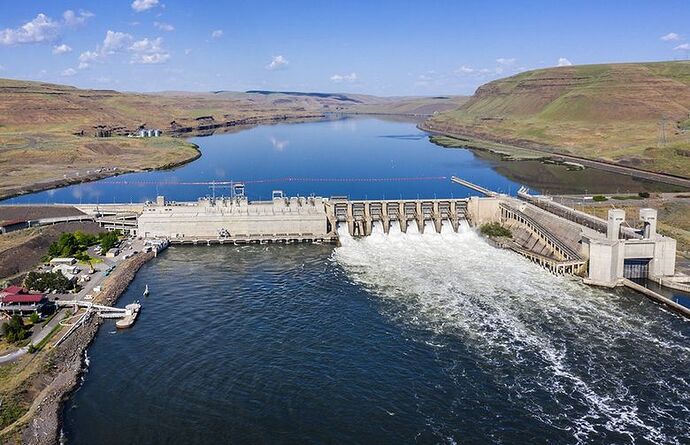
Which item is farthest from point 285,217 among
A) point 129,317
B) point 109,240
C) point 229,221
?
point 129,317

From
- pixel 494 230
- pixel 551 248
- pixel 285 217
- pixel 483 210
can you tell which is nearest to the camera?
pixel 551 248

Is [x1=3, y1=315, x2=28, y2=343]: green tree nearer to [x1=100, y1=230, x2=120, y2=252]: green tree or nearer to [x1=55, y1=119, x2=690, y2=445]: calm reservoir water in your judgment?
[x1=55, y1=119, x2=690, y2=445]: calm reservoir water

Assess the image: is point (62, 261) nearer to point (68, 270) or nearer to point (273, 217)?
point (68, 270)

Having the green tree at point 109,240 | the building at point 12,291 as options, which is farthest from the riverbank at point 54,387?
the green tree at point 109,240

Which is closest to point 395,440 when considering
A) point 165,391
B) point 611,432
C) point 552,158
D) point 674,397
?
point 611,432

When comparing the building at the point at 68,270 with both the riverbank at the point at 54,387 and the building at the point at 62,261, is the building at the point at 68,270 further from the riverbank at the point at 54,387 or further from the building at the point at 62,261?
the riverbank at the point at 54,387

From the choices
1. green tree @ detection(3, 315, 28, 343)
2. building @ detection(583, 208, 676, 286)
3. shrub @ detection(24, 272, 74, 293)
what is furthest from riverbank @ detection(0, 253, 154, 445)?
building @ detection(583, 208, 676, 286)
